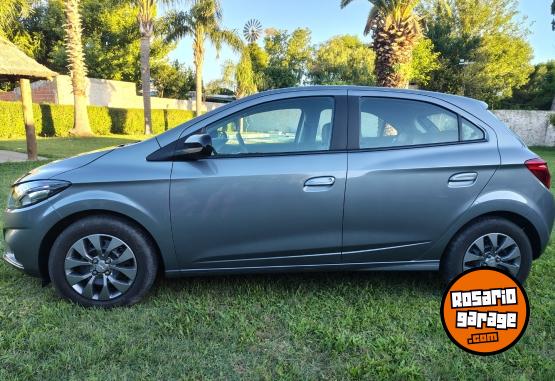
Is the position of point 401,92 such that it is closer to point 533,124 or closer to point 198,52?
point 198,52

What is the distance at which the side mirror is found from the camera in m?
2.95

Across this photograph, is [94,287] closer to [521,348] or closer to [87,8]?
[521,348]

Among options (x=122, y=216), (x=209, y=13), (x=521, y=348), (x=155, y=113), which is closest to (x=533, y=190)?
(x=521, y=348)

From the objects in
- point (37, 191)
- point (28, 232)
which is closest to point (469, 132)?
point (37, 191)

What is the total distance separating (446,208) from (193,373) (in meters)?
2.03

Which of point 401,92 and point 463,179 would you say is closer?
point 463,179

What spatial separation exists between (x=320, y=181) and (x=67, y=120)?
21747mm

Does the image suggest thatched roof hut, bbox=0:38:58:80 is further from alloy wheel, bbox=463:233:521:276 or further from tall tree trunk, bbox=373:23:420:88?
alloy wheel, bbox=463:233:521:276

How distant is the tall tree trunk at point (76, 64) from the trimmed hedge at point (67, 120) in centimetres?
125

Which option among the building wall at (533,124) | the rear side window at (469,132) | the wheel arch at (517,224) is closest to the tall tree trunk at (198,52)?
the building wall at (533,124)

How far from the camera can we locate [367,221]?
308 centimetres

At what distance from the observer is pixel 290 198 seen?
9.77 ft

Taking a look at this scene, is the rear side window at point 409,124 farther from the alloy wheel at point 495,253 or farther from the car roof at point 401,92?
the alloy wheel at point 495,253

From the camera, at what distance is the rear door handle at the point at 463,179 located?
10.2ft
